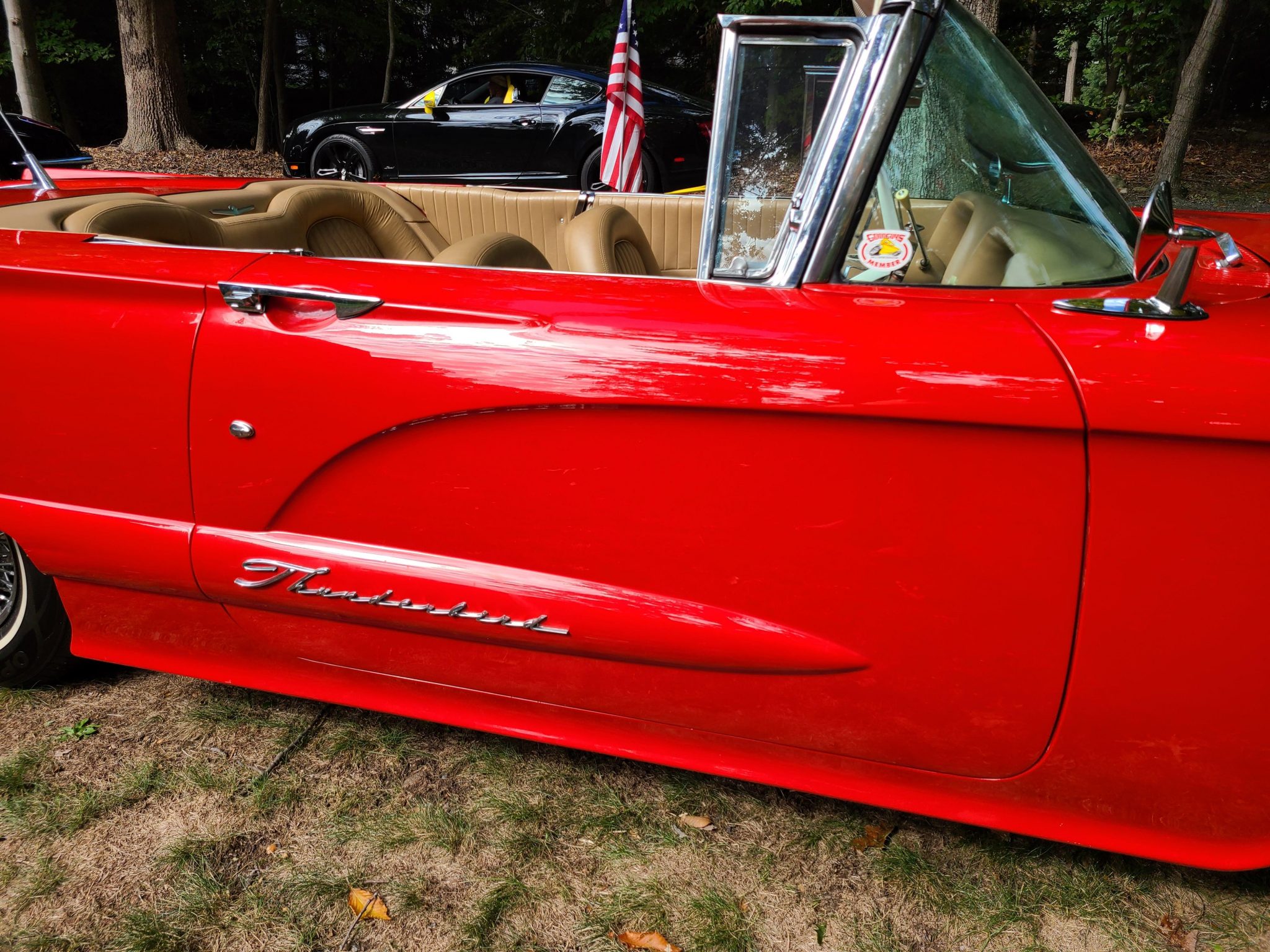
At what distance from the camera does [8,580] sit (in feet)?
7.28

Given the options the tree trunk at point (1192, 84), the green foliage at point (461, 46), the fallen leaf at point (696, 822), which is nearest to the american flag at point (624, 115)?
Result: the fallen leaf at point (696, 822)

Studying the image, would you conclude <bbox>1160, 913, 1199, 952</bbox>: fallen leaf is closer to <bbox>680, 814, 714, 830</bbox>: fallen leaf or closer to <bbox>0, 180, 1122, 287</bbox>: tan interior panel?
<bbox>680, 814, 714, 830</bbox>: fallen leaf

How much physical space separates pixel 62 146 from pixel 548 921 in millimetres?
7486

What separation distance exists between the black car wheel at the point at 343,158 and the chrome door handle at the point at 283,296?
871 cm

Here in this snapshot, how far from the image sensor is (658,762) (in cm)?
172

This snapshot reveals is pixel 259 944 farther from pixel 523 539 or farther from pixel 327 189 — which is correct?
pixel 327 189

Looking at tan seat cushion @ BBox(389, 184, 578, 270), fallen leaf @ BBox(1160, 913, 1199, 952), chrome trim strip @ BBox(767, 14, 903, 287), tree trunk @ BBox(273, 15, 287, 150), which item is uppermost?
chrome trim strip @ BBox(767, 14, 903, 287)

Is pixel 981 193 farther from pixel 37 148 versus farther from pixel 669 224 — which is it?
pixel 37 148

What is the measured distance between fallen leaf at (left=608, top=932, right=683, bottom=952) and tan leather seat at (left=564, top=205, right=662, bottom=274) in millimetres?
1207

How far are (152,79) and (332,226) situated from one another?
12428 mm

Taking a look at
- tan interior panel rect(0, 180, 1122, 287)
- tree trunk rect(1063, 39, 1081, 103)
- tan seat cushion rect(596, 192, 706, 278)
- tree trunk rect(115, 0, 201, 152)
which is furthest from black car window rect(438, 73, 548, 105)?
tree trunk rect(1063, 39, 1081, 103)

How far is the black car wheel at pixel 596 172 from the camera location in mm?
8953

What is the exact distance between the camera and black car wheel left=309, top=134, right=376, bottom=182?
32.0ft

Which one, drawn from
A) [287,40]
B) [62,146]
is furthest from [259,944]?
[287,40]
